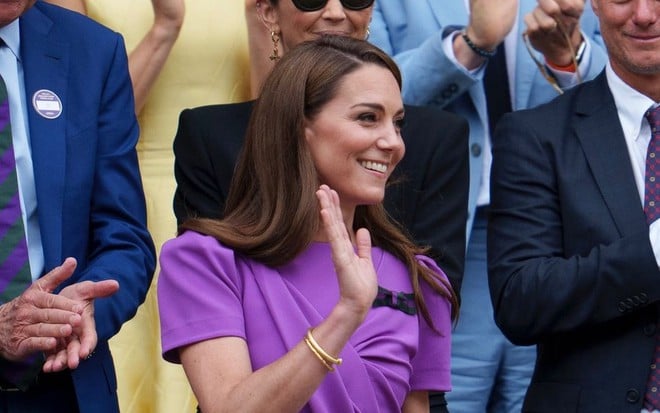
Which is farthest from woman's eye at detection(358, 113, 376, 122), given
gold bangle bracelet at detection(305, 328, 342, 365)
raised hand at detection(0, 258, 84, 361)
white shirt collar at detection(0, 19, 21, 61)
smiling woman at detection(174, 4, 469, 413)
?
white shirt collar at detection(0, 19, 21, 61)

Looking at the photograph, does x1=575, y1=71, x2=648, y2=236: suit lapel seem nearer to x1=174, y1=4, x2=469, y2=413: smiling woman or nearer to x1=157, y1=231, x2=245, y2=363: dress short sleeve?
x1=174, y1=4, x2=469, y2=413: smiling woman

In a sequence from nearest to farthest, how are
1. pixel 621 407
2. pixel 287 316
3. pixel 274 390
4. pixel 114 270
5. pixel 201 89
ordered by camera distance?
1. pixel 274 390
2. pixel 287 316
3. pixel 114 270
4. pixel 621 407
5. pixel 201 89

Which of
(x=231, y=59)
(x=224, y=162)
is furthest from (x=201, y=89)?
(x=224, y=162)

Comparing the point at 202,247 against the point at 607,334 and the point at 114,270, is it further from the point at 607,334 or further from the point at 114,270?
the point at 607,334

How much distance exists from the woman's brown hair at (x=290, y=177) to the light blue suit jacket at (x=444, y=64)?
4.14 feet

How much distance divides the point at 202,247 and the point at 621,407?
146 centimetres

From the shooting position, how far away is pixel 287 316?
406 cm

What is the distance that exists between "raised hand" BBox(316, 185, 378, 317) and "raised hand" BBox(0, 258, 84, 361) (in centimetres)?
68

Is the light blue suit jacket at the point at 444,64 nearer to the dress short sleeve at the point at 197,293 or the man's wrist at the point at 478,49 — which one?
the man's wrist at the point at 478,49

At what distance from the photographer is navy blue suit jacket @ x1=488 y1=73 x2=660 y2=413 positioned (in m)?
4.73

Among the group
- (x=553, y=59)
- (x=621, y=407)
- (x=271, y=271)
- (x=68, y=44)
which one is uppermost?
(x=68, y=44)

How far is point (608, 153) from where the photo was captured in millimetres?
4973

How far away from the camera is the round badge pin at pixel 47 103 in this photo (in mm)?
4441

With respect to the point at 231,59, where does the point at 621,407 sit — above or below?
below
